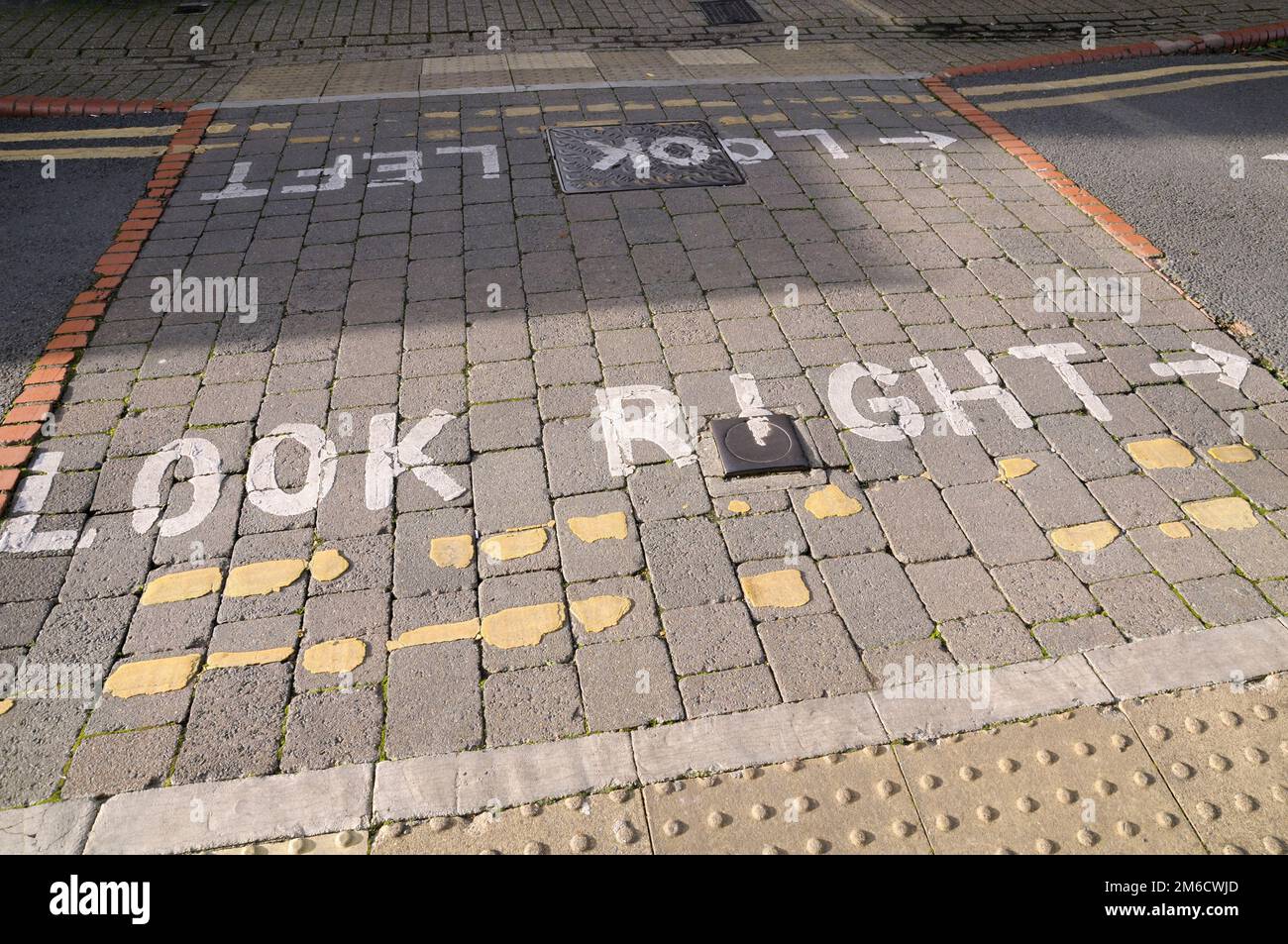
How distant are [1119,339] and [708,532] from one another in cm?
290

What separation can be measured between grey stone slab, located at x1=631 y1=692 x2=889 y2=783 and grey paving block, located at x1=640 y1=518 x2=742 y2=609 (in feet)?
1.89

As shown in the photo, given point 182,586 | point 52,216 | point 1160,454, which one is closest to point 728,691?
point 182,586

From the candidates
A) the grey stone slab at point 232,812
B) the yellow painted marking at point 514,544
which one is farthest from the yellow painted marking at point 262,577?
the grey stone slab at point 232,812

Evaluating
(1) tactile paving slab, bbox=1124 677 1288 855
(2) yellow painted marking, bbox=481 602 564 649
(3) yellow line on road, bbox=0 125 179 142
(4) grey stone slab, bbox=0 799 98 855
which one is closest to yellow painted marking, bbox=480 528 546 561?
(2) yellow painted marking, bbox=481 602 564 649

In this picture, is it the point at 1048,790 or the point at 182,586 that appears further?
the point at 182,586

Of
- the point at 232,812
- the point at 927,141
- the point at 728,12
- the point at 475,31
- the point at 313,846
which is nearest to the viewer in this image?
the point at 313,846

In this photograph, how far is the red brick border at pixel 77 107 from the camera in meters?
8.41

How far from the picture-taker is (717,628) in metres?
3.57

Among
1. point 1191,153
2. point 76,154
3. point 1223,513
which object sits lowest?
point 1223,513

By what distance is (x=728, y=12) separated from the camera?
1156 centimetres

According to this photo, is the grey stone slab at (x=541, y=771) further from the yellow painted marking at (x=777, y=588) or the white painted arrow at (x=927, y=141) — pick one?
the white painted arrow at (x=927, y=141)

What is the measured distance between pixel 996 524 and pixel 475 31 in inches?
377

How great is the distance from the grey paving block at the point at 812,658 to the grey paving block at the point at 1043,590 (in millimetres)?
738

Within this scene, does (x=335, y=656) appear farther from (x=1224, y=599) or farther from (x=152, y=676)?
(x=1224, y=599)
